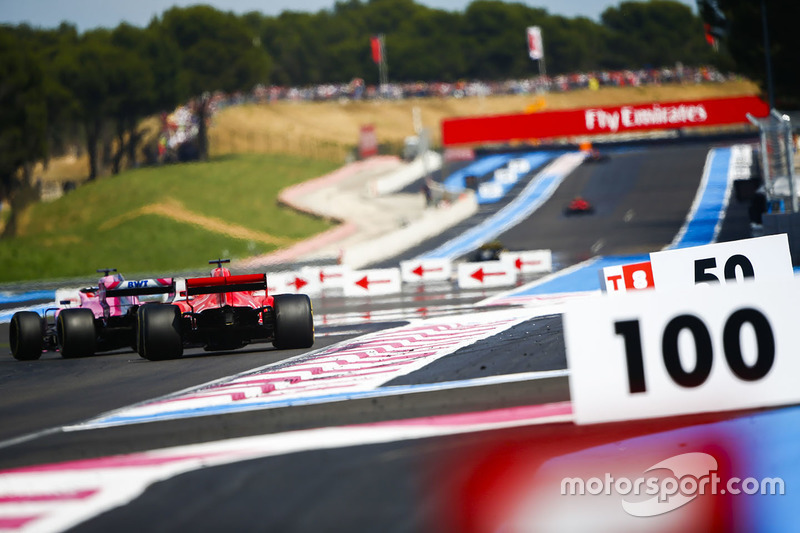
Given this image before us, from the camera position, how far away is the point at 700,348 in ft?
28.6

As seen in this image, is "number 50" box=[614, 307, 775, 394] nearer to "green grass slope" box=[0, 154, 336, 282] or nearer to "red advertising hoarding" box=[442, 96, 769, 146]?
"green grass slope" box=[0, 154, 336, 282]

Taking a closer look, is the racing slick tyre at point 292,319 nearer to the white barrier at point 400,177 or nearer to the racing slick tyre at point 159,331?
the racing slick tyre at point 159,331

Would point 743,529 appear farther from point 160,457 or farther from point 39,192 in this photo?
point 39,192

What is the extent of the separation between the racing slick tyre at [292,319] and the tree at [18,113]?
62316 mm

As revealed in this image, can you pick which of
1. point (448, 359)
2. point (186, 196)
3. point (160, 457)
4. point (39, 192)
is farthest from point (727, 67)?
point (160, 457)

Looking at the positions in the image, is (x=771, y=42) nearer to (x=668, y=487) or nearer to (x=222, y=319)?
(x=222, y=319)

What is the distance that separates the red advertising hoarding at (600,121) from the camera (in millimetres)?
79188

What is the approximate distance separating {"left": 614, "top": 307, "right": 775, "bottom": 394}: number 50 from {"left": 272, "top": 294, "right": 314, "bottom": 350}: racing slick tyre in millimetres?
8227

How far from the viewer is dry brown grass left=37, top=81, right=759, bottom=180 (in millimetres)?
105188

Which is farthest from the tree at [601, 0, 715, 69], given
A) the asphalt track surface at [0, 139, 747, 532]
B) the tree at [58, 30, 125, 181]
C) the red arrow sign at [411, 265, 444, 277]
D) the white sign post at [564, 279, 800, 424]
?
the white sign post at [564, 279, 800, 424]

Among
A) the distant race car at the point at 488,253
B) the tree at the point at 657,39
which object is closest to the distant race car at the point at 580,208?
the distant race car at the point at 488,253

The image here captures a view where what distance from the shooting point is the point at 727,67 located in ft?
246

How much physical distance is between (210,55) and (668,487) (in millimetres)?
97871

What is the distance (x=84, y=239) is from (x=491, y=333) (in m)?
48.9
